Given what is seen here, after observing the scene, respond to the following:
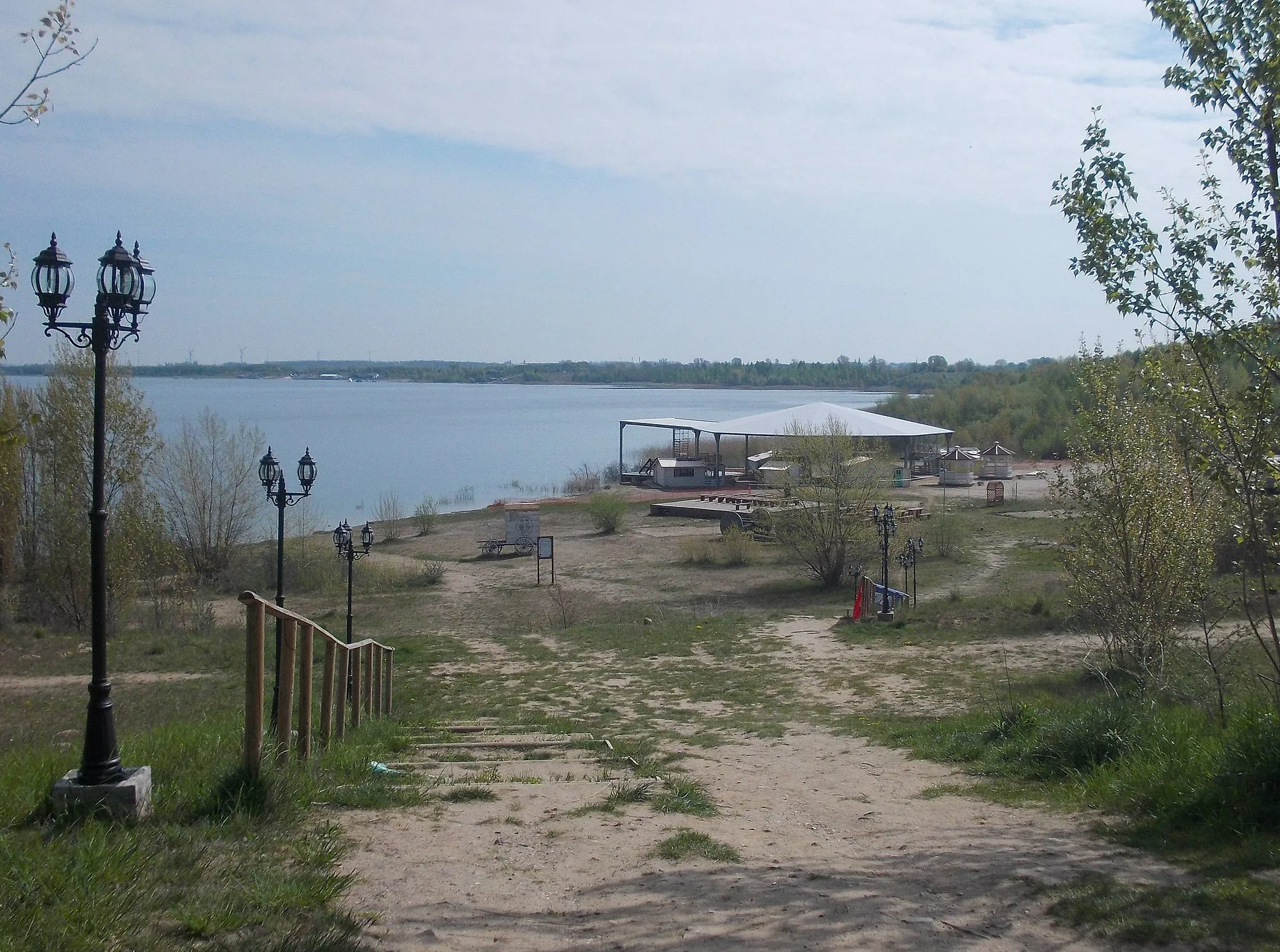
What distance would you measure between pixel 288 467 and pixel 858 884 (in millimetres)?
61521

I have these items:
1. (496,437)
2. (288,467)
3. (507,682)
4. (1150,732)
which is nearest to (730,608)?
Answer: (507,682)

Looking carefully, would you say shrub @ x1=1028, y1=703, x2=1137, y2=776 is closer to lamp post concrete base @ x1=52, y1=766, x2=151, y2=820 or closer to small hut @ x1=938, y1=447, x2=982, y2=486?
lamp post concrete base @ x1=52, y1=766, x2=151, y2=820

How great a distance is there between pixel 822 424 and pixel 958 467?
936 cm

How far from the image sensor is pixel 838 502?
27.0 metres

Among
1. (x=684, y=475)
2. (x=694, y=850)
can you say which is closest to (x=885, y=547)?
(x=694, y=850)

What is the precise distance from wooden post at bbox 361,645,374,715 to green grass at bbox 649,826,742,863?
5.84m

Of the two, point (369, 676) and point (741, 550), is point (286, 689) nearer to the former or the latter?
point (369, 676)

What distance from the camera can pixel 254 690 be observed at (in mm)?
5371

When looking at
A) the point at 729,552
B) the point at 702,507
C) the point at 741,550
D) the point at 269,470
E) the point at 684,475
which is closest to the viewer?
the point at 269,470

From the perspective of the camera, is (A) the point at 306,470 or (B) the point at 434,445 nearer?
(A) the point at 306,470

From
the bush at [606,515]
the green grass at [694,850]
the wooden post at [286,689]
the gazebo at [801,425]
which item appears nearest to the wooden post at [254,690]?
the wooden post at [286,689]

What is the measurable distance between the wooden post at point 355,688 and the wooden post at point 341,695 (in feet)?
1.12

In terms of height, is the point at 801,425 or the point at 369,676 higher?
the point at 801,425

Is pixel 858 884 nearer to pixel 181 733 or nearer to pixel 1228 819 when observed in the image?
pixel 1228 819
